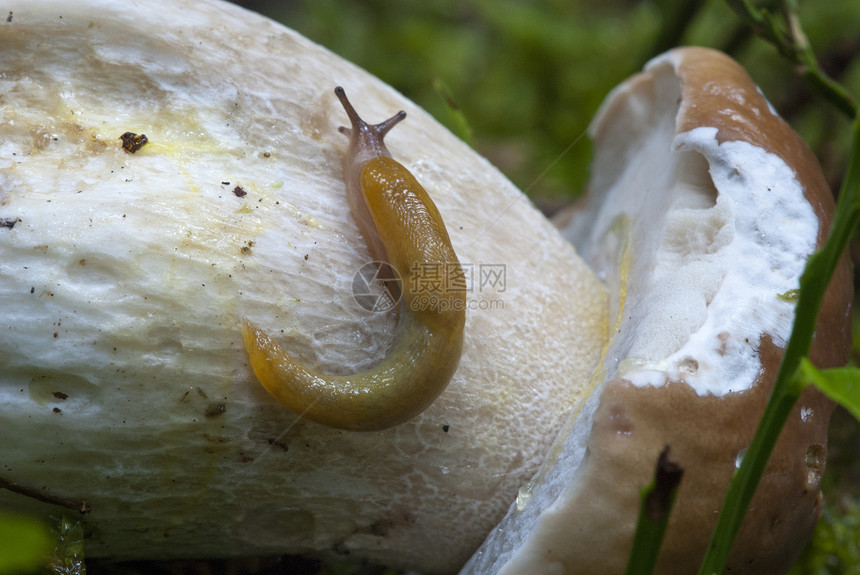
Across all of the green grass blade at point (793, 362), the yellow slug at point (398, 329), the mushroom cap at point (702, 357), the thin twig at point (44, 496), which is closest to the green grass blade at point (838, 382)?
the green grass blade at point (793, 362)

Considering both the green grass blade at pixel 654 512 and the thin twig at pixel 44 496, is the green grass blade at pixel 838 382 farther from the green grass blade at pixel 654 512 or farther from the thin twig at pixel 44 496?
the thin twig at pixel 44 496

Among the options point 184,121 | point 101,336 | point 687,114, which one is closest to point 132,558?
point 101,336

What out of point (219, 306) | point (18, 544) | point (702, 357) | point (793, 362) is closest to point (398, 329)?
point (219, 306)

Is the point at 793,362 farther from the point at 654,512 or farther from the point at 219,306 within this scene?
the point at 219,306

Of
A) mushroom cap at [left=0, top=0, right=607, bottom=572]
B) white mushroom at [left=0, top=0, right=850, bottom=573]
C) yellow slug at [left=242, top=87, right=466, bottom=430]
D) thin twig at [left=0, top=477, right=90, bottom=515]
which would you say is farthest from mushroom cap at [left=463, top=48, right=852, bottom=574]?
thin twig at [left=0, top=477, right=90, bottom=515]

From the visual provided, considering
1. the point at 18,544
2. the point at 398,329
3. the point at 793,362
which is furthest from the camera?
the point at 398,329

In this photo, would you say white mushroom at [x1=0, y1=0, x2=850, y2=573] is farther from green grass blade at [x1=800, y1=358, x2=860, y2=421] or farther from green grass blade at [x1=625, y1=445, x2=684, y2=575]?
green grass blade at [x1=800, y1=358, x2=860, y2=421]
